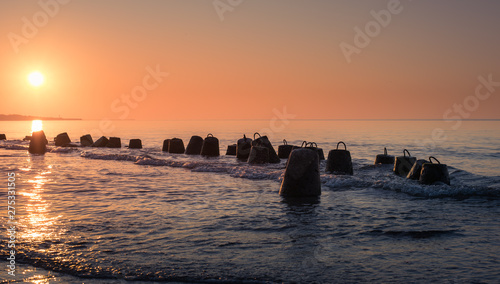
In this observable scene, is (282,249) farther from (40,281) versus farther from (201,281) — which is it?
(40,281)

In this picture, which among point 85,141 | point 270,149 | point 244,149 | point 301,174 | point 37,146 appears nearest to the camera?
point 301,174

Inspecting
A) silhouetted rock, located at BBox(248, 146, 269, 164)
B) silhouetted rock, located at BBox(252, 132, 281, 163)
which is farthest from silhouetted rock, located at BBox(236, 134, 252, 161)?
silhouetted rock, located at BBox(248, 146, 269, 164)

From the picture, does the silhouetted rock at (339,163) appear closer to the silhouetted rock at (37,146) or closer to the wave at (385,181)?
the wave at (385,181)

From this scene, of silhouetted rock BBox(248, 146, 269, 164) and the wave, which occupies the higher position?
silhouetted rock BBox(248, 146, 269, 164)

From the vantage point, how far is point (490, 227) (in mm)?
7426

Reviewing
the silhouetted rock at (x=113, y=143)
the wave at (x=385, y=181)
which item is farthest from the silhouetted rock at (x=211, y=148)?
the silhouetted rock at (x=113, y=143)

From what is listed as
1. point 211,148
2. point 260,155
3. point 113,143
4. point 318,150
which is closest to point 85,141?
point 113,143

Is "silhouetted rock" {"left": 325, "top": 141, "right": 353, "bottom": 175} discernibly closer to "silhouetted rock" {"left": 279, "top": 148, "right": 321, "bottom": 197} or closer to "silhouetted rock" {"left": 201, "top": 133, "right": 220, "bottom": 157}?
"silhouetted rock" {"left": 279, "top": 148, "right": 321, "bottom": 197}

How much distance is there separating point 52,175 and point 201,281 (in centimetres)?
1298

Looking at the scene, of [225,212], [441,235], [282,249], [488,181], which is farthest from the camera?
[488,181]

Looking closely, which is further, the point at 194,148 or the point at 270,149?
the point at 194,148

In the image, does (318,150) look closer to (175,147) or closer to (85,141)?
(175,147)

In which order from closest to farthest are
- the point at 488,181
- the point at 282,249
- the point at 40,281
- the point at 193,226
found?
the point at 40,281 → the point at 282,249 → the point at 193,226 → the point at 488,181

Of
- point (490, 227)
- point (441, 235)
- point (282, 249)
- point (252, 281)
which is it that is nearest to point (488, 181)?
point (490, 227)
